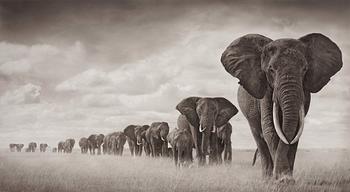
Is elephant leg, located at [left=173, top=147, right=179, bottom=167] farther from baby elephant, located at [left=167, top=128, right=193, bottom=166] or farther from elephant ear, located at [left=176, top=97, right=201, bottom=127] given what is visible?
elephant ear, located at [left=176, top=97, right=201, bottom=127]

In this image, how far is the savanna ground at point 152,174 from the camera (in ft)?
18.1

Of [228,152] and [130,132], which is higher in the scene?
[130,132]

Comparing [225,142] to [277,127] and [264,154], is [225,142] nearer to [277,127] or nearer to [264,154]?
[264,154]

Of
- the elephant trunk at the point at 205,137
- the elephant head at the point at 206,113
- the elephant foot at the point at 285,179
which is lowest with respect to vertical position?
the elephant foot at the point at 285,179

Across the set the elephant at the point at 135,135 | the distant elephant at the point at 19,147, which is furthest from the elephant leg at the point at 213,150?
the distant elephant at the point at 19,147

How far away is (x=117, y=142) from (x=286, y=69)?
2717mm

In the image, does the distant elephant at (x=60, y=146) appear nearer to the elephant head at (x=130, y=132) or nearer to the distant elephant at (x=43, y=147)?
the distant elephant at (x=43, y=147)

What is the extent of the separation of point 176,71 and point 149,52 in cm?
39

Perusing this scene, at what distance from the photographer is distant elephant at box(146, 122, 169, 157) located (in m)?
6.42

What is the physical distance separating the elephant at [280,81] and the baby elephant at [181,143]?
147cm

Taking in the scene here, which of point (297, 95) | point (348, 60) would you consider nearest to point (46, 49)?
point (297, 95)

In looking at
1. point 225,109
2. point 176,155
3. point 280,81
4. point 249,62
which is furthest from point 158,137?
point 280,81

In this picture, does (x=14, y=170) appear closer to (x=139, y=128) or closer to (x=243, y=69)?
(x=139, y=128)

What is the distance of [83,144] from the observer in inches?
233
